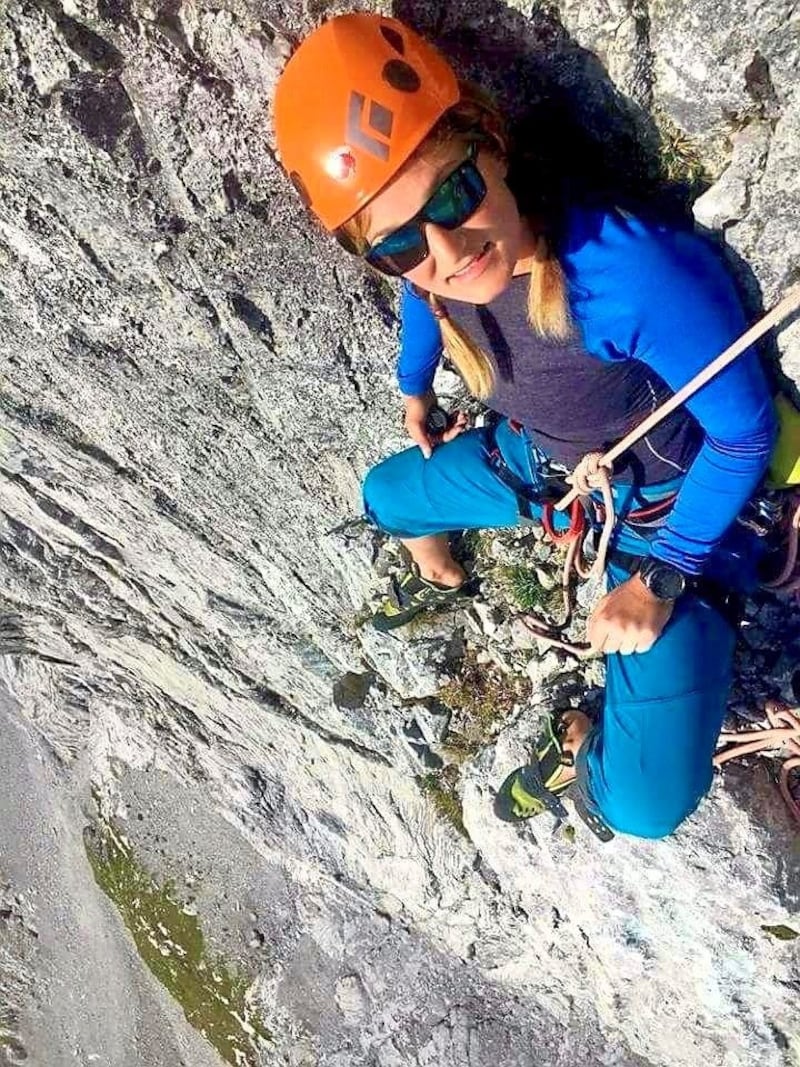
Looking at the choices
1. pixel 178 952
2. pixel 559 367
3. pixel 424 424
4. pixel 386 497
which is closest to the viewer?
pixel 559 367

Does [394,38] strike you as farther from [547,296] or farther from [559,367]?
[559,367]

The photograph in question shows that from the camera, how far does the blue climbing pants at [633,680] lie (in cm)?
472

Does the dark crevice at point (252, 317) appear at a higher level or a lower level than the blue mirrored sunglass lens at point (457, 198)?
lower

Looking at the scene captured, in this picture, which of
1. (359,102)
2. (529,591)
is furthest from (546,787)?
(359,102)

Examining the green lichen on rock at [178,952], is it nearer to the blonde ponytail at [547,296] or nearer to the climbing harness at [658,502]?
the climbing harness at [658,502]

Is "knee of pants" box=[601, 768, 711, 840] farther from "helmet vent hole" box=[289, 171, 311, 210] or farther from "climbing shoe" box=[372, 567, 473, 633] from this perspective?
"helmet vent hole" box=[289, 171, 311, 210]

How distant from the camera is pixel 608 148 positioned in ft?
12.8

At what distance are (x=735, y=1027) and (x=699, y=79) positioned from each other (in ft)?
22.1

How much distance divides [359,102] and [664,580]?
2.71 meters

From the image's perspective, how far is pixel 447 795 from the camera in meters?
8.05

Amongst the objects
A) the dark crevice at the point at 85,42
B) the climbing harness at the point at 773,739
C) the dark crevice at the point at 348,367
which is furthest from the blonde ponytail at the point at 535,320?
the climbing harness at the point at 773,739

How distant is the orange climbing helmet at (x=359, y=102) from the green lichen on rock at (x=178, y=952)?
1131 cm

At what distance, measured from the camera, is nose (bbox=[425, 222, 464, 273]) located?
10.5 feet

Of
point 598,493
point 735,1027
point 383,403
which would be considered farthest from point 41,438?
point 735,1027
